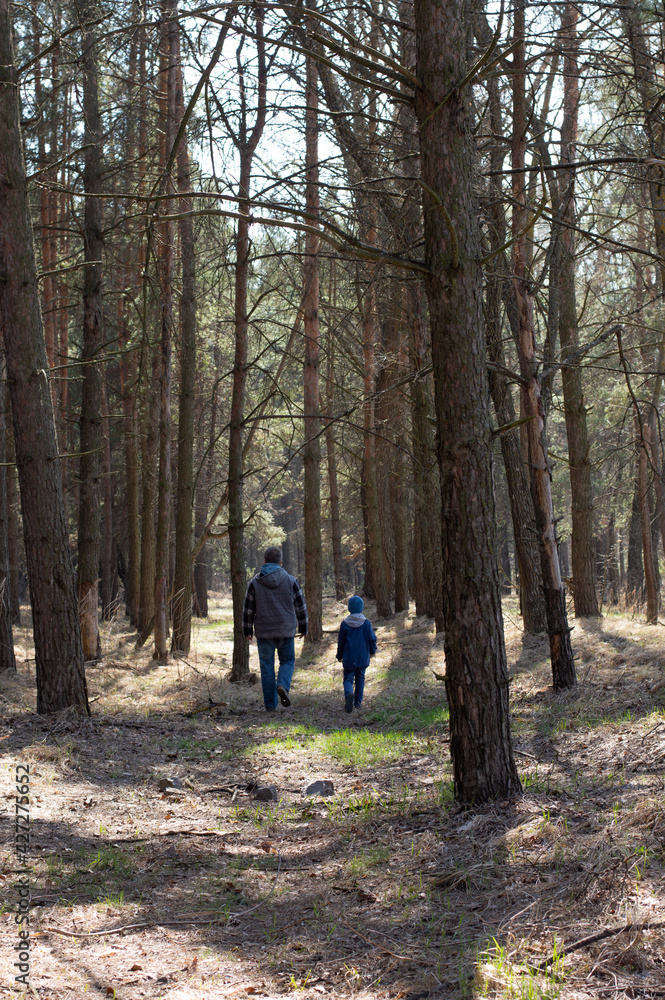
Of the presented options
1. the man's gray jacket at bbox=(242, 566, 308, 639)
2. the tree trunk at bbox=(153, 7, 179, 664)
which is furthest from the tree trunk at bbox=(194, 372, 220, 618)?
the man's gray jacket at bbox=(242, 566, 308, 639)

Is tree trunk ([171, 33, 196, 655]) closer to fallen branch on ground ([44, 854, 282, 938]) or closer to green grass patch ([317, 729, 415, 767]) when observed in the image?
green grass patch ([317, 729, 415, 767])

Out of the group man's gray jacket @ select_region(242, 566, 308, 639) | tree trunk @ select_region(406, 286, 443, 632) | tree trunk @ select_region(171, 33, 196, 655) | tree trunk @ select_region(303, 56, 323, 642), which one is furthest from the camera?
tree trunk @ select_region(303, 56, 323, 642)

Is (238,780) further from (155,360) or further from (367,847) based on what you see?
(155,360)

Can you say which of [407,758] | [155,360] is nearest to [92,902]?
[407,758]

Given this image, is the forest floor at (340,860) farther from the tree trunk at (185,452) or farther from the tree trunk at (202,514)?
the tree trunk at (202,514)

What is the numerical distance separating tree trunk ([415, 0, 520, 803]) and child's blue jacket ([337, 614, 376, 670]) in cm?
454

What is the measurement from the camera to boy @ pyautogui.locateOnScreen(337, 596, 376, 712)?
Result: 9328 mm

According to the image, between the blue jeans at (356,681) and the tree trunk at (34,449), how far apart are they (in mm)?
3323

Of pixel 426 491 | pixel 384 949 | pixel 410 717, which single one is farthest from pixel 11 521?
pixel 384 949

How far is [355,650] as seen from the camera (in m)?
9.38

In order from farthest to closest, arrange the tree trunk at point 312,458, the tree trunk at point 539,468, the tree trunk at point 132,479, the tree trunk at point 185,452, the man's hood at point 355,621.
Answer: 1. the tree trunk at point 132,479
2. the tree trunk at point 312,458
3. the tree trunk at point 185,452
4. the man's hood at point 355,621
5. the tree trunk at point 539,468

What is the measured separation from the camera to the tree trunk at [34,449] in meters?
7.16

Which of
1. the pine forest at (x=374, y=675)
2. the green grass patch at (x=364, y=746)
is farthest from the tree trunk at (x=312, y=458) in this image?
the green grass patch at (x=364, y=746)

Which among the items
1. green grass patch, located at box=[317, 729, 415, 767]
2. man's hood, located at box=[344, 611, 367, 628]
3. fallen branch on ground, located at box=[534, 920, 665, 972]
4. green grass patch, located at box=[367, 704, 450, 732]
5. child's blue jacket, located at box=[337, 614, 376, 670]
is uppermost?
man's hood, located at box=[344, 611, 367, 628]
